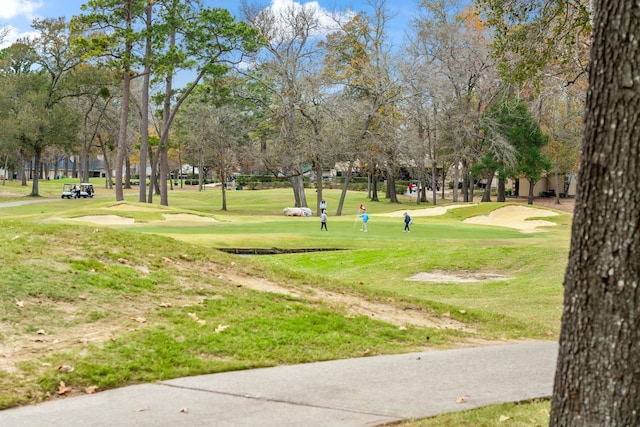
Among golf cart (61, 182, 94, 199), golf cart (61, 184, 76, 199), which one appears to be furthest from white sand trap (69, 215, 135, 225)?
golf cart (61, 182, 94, 199)

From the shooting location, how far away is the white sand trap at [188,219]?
38188 millimetres

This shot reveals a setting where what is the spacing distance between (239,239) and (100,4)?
27.2 metres

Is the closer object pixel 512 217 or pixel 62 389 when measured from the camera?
pixel 62 389

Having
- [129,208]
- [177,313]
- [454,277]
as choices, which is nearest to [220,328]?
[177,313]

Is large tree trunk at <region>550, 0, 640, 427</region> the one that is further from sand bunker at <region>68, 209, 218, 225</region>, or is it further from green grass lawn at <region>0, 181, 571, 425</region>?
sand bunker at <region>68, 209, 218, 225</region>

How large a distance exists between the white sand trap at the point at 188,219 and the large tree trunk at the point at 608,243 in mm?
34097

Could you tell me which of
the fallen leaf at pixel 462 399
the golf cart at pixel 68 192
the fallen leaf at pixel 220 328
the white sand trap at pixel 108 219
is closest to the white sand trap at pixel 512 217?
the white sand trap at pixel 108 219

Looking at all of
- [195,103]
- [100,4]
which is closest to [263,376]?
[100,4]

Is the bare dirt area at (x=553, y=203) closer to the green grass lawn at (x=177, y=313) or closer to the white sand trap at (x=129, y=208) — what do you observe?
the white sand trap at (x=129, y=208)

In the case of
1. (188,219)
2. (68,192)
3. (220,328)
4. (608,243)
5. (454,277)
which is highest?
(608,243)

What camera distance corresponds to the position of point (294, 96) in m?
52.0

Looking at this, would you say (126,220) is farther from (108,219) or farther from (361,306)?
(361,306)

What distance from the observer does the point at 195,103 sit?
2815 inches

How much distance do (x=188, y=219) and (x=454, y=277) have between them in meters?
21.9
